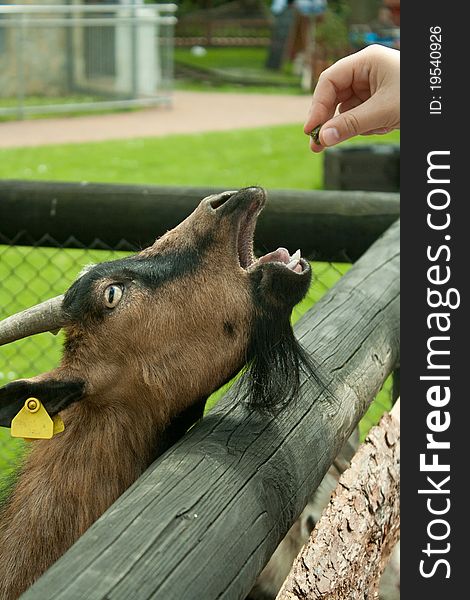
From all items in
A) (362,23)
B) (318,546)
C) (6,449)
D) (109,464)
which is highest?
(362,23)

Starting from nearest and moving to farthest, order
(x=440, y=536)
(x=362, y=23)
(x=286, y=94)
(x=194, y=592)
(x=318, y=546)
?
1. (x=194, y=592)
2. (x=440, y=536)
3. (x=318, y=546)
4. (x=286, y=94)
5. (x=362, y=23)

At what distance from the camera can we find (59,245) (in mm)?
4742

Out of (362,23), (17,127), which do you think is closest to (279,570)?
(17,127)

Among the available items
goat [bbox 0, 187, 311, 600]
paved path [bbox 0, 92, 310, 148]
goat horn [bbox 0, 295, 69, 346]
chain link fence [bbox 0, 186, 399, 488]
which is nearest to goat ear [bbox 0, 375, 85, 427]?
goat [bbox 0, 187, 311, 600]

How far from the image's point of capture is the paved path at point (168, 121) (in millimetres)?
15367

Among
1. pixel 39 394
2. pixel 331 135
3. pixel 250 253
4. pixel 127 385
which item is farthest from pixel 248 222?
pixel 39 394

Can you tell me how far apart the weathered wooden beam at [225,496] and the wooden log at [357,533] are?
22 cm

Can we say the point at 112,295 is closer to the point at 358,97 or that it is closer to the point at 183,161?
the point at 358,97

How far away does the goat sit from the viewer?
101 inches

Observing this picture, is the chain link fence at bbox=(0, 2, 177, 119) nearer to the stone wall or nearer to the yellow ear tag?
the stone wall

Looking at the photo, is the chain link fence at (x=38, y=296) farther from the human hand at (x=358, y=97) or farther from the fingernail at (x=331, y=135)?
the fingernail at (x=331, y=135)

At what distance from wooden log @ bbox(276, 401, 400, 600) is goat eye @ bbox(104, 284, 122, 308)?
0.82 m

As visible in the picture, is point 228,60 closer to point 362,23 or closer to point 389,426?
point 362,23

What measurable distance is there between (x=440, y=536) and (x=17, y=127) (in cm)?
1438
